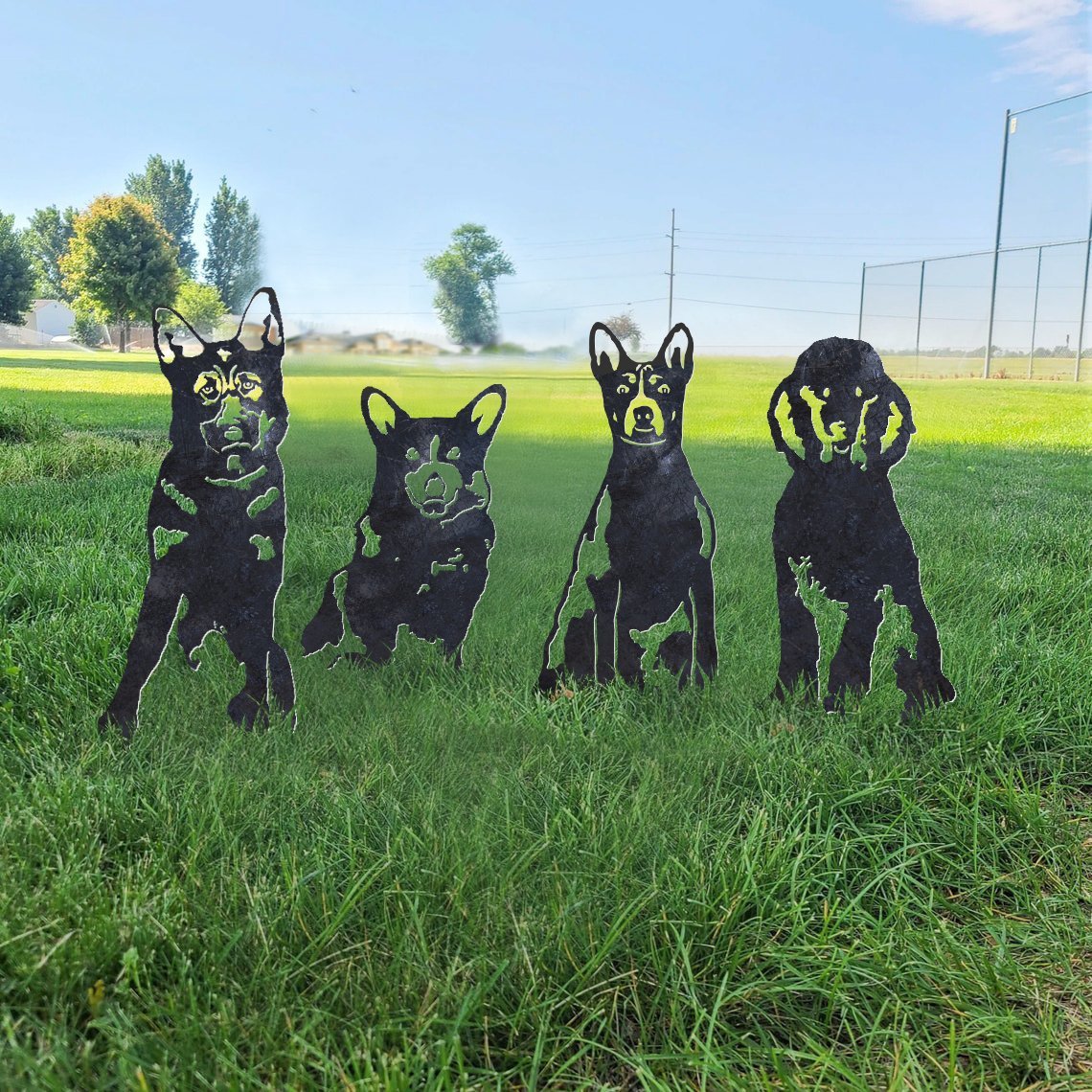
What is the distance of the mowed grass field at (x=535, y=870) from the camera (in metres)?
1.56

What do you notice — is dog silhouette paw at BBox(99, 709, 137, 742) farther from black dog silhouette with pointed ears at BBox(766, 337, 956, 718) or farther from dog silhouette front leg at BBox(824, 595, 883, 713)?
dog silhouette front leg at BBox(824, 595, 883, 713)

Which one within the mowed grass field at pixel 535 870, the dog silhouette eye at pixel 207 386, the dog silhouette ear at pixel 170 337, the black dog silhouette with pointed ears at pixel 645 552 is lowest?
the mowed grass field at pixel 535 870

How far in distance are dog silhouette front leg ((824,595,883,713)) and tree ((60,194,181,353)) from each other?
649 inches

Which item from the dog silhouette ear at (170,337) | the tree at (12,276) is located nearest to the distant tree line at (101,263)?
the tree at (12,276)

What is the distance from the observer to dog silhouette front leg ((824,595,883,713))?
9.09ft

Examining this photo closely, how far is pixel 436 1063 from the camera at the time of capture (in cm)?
149

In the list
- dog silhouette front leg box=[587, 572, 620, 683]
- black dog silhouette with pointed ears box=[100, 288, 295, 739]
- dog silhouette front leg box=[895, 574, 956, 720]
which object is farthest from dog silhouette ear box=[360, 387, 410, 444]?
dog silhouette front leg box=[895, 574, 956, 720]

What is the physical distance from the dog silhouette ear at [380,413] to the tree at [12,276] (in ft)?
56.0

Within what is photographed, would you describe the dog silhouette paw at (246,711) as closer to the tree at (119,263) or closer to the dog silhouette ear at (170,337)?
the dog silhouette ear at (170,337)

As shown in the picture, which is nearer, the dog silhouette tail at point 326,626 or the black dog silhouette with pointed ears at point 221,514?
the black dog silhouette with pointed ears at point 221,514

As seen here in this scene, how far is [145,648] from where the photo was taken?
99.9 inches

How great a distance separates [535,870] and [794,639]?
1.24m

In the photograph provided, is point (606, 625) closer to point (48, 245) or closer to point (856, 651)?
point (856, 651)

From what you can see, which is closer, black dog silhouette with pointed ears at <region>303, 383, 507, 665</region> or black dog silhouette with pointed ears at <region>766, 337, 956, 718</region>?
black dog silhouette with pointed ears at <region>766, 337, 956, 718</region>
